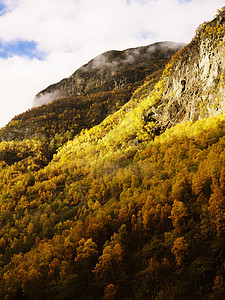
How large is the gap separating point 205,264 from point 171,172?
35181mm

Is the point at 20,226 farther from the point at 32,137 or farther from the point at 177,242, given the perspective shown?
the point at 32,137

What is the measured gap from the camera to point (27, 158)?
475 ft

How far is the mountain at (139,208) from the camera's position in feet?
115

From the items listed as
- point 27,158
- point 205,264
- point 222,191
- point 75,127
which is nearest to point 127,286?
point 205,264

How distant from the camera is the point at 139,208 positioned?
56281mm

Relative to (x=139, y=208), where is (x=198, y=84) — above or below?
above

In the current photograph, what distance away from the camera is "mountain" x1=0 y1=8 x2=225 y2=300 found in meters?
35.2

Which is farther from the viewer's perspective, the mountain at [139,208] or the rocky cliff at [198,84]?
the rocky cliff at [198,84]

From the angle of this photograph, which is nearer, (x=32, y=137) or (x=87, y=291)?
(x=87, y=291)

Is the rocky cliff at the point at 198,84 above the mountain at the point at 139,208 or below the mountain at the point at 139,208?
above

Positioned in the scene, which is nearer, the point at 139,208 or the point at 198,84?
the point at 139,208

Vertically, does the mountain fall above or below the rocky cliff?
below

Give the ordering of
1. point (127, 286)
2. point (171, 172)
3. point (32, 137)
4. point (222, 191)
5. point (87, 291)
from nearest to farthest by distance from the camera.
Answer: point (127, 286) → point (87, 291) → point (222, 191) → point (171, 172) → point (32, 137)

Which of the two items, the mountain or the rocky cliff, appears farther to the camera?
the rocky cliff
